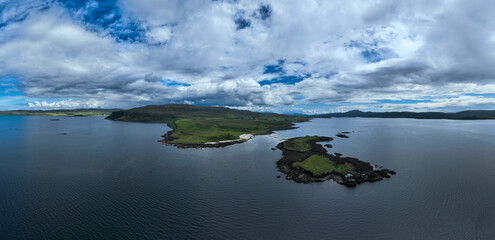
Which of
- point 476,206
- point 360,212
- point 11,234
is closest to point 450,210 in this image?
point 476,206

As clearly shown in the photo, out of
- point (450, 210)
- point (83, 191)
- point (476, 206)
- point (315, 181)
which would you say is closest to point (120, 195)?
point (83, 191)

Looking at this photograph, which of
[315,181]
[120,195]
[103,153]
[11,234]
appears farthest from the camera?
[103,153]

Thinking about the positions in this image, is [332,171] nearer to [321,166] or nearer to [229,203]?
[321,166]

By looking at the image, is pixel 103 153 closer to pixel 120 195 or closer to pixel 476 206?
pixel 120 195

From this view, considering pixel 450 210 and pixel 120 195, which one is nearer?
pixel 450 210

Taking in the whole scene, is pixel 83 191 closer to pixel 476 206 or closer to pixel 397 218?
pixel 397 218

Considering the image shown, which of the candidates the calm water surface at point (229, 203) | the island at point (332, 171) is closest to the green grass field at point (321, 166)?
the island at point (332, 171)

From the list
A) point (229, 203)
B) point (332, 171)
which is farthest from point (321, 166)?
point (229, 203)

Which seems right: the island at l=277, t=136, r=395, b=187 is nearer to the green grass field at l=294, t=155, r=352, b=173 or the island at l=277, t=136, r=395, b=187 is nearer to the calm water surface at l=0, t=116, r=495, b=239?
the green grass field at l=294, t=155, r=352, b=173

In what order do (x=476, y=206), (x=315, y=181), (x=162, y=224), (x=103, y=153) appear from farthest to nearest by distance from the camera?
(x=103, y=153)
(x=315, y=181)
(x=476, y=206)
(x=162, y=224)

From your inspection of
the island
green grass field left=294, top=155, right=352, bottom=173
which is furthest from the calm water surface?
green grass field left=294, top=155, right=352, bottom=173
